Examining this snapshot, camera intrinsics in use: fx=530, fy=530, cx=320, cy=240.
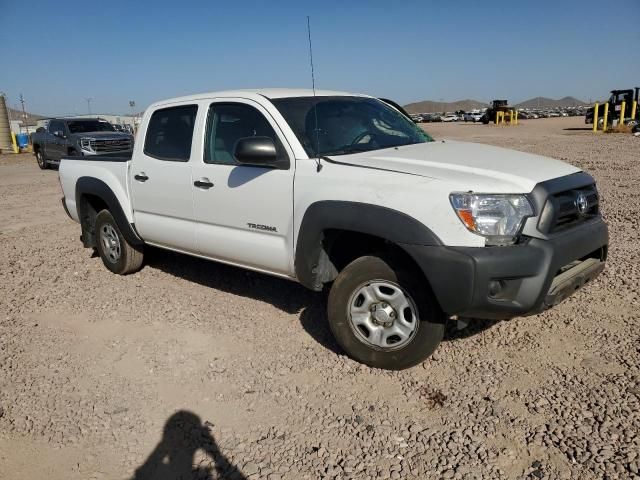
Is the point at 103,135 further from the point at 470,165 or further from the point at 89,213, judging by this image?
the point at 470,165

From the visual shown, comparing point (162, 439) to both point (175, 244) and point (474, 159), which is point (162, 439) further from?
point (474, 159)

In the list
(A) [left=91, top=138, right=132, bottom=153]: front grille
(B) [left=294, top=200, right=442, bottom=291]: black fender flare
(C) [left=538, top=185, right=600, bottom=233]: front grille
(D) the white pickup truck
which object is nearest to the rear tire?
(D) the white pickup truck

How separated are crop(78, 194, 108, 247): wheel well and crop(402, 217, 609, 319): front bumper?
4372 mm

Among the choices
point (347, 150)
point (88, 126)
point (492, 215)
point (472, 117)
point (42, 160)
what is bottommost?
point (472, 117)

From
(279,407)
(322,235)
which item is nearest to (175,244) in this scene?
(322,235)

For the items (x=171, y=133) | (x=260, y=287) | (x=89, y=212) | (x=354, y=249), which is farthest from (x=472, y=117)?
(x=354, y=249)

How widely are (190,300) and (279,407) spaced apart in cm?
213

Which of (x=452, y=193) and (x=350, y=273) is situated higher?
(x=452, y=193)

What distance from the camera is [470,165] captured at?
3.40 meters

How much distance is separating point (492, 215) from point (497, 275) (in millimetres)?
348

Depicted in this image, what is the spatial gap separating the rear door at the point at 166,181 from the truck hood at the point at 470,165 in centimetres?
164

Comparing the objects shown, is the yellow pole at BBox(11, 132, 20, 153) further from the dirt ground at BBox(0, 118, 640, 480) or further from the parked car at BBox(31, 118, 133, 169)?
the dirt ground at BBox(0, 118, 640, 480)

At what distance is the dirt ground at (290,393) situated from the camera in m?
2.75

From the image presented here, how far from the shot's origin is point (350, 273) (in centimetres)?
357
